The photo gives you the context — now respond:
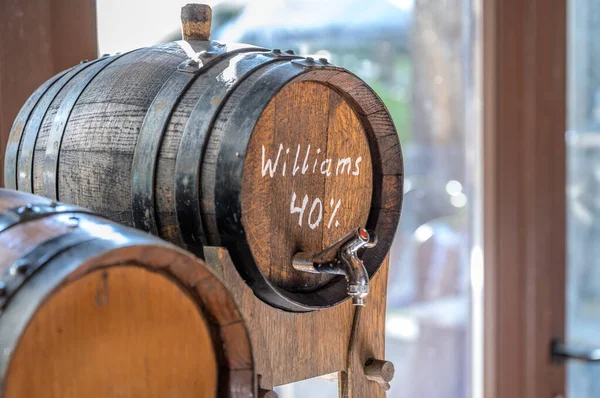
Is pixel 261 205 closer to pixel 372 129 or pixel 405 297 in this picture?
pixel 372 129

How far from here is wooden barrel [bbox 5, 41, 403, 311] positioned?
1.01 meters

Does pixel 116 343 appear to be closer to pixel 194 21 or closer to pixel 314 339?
pixel 314 339

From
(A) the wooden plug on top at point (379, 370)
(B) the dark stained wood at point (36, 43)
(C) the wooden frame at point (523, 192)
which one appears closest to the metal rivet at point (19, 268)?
(A) the wooden plug on top at point (379, 370)

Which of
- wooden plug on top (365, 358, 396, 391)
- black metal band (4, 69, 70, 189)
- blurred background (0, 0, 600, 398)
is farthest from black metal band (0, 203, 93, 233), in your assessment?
blurred background (0, 0, 600, 398)

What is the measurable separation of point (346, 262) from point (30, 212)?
1.56 feet

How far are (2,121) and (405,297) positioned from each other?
1674 mm

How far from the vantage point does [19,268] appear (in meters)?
0.71

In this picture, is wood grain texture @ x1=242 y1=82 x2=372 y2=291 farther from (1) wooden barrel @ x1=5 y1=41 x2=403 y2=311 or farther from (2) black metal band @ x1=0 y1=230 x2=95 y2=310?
(2) black metal band @ x1=0 y1=230 x2=95 y2=310

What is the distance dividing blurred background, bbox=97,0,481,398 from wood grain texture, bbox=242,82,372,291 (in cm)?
126

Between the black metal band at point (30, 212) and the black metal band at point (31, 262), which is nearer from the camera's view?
the black metal band at point (31, 262)

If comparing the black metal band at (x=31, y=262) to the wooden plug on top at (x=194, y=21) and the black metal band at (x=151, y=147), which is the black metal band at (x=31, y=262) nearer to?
the black metal band at (x=151, y=147)

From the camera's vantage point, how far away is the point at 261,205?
104cm

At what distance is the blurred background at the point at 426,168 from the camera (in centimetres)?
256

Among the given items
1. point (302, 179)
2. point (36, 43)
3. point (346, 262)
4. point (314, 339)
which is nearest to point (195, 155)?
point (302, 179)
